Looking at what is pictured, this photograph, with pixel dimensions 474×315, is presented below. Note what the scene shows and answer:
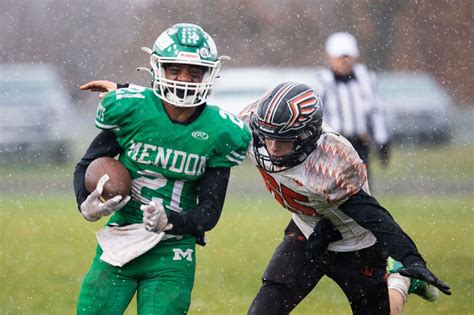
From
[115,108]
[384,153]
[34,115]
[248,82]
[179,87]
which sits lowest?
[34,115]

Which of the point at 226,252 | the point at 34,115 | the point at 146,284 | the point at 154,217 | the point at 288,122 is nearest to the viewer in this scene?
the point at 154,217

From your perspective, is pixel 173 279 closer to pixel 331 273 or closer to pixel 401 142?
pixel 331 273

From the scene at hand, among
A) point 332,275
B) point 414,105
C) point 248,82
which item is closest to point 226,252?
point 332,275

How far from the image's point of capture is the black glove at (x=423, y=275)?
4.23m

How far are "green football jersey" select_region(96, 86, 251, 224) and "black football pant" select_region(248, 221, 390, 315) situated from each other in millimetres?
646

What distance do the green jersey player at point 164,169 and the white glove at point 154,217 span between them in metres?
0.07

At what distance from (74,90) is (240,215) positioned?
5427 millimetres

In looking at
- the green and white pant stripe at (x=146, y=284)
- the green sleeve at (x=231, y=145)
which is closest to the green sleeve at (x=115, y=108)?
the green sleeve at (x=231, y=145)

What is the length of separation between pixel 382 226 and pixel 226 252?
4.38 m

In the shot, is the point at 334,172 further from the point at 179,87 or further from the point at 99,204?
the point at 99,204

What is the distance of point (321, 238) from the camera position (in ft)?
15.3

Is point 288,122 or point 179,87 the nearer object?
point 179,87

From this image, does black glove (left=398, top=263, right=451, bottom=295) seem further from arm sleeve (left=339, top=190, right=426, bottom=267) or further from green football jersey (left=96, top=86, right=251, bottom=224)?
green football jersey (left=96, top=86, right=251, bottom=224)

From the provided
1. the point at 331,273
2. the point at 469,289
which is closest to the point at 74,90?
the point at 469,289
